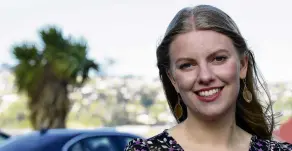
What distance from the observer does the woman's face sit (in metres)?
2.25

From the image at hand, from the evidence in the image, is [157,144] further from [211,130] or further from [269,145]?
[269,145]

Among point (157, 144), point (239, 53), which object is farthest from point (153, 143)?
point (239, 53)

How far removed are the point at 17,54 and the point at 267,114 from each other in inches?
821

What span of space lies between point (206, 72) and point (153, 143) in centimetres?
31

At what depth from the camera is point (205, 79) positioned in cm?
223

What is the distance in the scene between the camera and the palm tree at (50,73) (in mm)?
21125

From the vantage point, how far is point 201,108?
228 cm

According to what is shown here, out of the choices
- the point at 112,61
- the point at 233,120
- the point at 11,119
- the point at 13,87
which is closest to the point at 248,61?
the point at 233,120

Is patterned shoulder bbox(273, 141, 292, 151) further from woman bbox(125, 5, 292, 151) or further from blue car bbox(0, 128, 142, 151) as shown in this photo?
blue car bbox(0, 128, 142, 151)

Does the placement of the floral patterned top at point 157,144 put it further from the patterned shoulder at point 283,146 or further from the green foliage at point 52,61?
the green foliage at point 52,61

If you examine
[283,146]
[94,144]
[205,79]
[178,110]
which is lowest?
[94,144]

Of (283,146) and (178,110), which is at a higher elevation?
(178,110)

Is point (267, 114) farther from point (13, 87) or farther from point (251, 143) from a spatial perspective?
point (13, 87)

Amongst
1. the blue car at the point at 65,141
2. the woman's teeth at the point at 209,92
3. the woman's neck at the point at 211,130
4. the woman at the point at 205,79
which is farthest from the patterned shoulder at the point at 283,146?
the blue car at the point at 65,141
